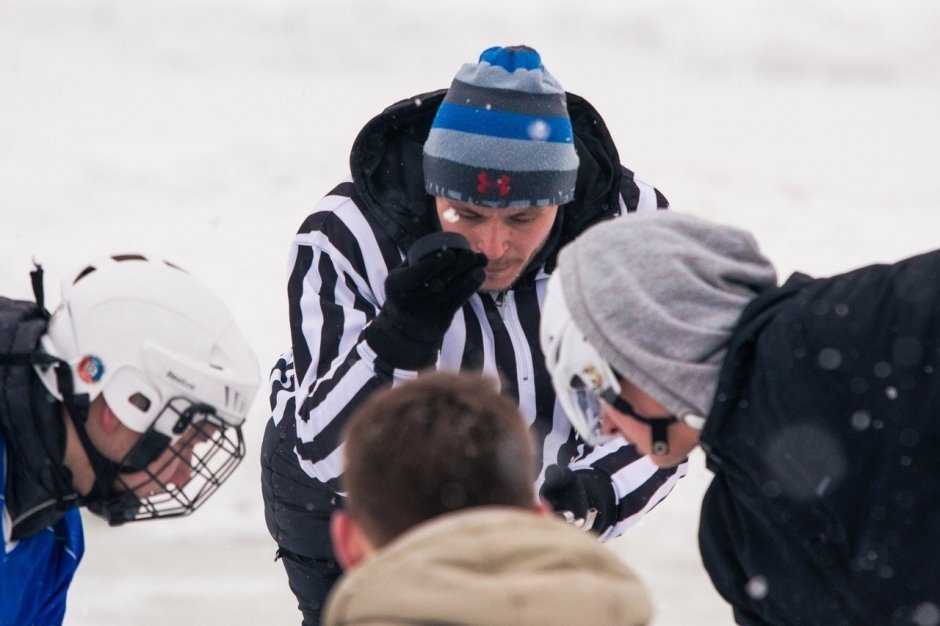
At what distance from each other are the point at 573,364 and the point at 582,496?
87 centimetres

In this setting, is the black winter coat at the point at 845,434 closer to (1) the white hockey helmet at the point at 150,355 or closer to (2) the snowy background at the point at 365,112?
(1) the white hockey helmet at the point at 150,355

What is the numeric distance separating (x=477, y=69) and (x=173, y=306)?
1.03 metres

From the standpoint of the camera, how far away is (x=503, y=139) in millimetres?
2902

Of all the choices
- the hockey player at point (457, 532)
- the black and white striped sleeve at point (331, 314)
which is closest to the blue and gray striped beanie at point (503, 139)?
the black and white striped sleeve at point (331, 314)

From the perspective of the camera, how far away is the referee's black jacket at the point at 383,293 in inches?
113

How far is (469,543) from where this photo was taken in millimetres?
1342

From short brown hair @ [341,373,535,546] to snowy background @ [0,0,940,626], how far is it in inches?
143

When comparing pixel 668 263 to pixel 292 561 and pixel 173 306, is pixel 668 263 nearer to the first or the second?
pixel 173 306

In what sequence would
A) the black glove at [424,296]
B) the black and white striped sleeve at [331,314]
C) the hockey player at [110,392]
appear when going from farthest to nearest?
1. the black and white striped sleeve at [331,314]
2. the black glove at [424,296]
3. the hockey player at [110,392]

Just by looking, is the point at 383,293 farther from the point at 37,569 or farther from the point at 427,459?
the point at 427,459

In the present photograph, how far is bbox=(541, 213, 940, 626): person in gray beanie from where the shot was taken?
1896mm

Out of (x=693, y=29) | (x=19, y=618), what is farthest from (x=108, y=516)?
(x=693, y=29)

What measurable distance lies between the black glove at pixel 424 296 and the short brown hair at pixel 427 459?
0.95m

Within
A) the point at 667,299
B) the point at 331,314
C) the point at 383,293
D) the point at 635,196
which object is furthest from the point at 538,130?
the point at 667,299
